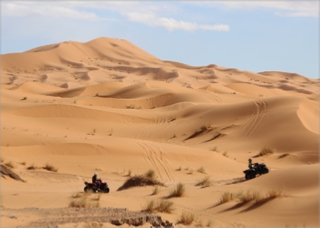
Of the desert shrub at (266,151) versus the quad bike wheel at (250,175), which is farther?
the desert shrub at (266,151)

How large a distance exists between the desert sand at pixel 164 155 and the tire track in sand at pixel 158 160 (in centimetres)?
4

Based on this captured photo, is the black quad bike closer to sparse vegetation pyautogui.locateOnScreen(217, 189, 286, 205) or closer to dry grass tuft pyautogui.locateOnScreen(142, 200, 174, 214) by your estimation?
sparse vegetation pyautogui.locateOnScreen(217, 189, 286, 205)

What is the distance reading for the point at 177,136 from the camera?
32750 mm

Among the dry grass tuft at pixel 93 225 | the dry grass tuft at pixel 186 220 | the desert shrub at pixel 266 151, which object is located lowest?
the dry grass tuft at pixel 93 225

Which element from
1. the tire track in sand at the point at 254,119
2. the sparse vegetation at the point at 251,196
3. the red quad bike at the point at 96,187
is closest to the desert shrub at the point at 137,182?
the red quad bike at the point at 96,187

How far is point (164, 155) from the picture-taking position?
22766 mm

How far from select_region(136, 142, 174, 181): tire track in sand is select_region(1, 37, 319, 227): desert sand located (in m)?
0.04

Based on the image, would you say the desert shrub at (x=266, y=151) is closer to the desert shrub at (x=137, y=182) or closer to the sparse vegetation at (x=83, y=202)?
the desert shrub at (x=137, y=182)

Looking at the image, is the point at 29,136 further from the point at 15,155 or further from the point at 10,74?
the point at 10,74

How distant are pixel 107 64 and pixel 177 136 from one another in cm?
6714

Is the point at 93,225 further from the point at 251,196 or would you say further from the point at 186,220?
the point at 251,196

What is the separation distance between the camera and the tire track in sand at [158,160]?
20.4m

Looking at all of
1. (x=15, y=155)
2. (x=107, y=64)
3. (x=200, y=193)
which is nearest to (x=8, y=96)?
(x=15, y=155)

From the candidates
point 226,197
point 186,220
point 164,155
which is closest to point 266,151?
point 164,155
